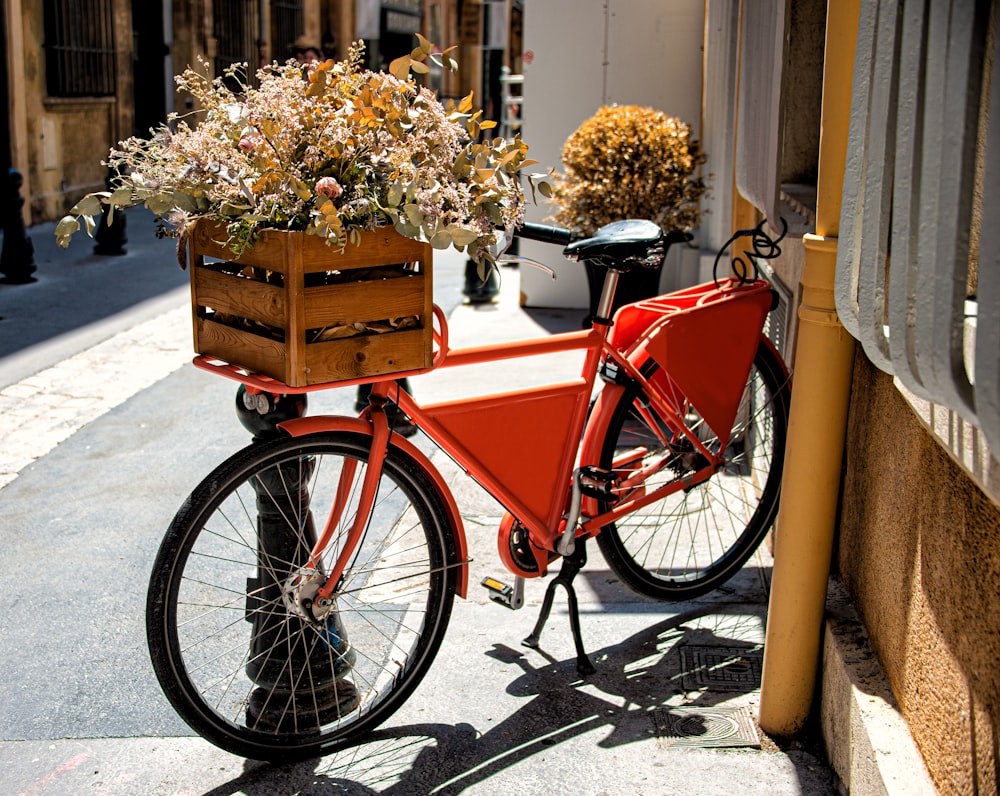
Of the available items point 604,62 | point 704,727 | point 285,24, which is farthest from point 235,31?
point 704,727

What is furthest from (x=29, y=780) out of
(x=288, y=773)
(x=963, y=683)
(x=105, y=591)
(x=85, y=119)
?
(x=85, y=119)

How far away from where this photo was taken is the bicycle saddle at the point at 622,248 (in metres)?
3.54

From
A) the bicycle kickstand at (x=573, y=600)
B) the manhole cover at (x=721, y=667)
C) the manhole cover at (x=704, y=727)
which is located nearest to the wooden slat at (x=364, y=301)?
the bicycle kickstand at (x=573, y=600)

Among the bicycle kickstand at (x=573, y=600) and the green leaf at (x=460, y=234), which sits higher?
the green leaf at (x=460, y=234)

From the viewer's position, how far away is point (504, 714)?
3414 mm

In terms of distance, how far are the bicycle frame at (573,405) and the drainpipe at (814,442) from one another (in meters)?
0.71

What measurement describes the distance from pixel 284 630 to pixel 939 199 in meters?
2.21

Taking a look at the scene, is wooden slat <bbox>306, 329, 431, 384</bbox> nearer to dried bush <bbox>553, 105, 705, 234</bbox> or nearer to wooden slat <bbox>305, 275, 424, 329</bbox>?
wooden slat <bbox>305, 275, 424, 329</bbox>

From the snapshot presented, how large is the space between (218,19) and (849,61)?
19.1m

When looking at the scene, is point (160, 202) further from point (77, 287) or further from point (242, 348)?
point (77, 287)

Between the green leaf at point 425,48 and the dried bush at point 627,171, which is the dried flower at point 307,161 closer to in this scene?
the green leaf at point 425,48

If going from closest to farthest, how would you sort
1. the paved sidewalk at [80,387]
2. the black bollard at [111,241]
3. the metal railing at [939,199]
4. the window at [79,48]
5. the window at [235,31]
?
the metal railing at [939,199] < the paved sidewalk at [80,387] < the black bollard at [111,241] < the window at [79,48] < the window at [235,31]

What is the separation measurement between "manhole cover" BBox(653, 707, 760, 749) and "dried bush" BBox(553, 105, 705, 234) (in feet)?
12.5

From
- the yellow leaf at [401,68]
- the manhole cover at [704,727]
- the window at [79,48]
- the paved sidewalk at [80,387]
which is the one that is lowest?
the manhole cover at [704,727]
